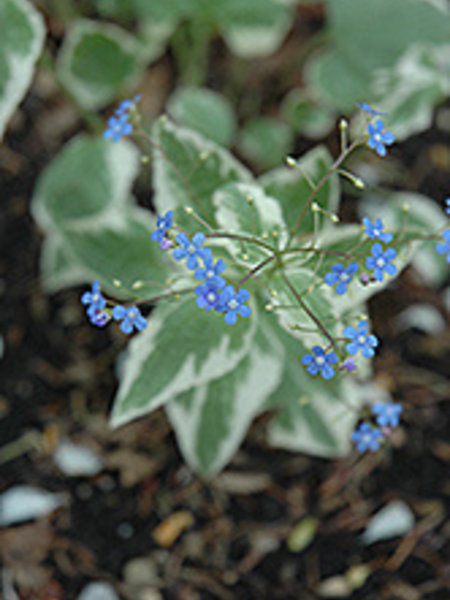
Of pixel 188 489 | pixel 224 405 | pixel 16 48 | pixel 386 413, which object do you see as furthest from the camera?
pixel 188 489

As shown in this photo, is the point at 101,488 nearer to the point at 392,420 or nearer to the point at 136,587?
the point at 136,587

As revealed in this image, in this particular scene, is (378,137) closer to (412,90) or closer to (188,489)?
(412,90)

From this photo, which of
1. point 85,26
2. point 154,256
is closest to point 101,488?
point 154,256

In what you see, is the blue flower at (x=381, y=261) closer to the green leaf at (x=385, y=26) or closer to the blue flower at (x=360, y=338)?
the blue flower at (x=360, y=338)

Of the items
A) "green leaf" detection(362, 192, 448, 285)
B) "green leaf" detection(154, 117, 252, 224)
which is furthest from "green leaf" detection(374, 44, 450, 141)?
"green leaf" detection(154, 117, 252, 224)

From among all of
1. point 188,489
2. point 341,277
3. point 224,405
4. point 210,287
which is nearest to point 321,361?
point 341,277

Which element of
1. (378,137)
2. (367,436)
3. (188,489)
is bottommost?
(188,489)

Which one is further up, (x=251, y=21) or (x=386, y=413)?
(x=251, y=21)
